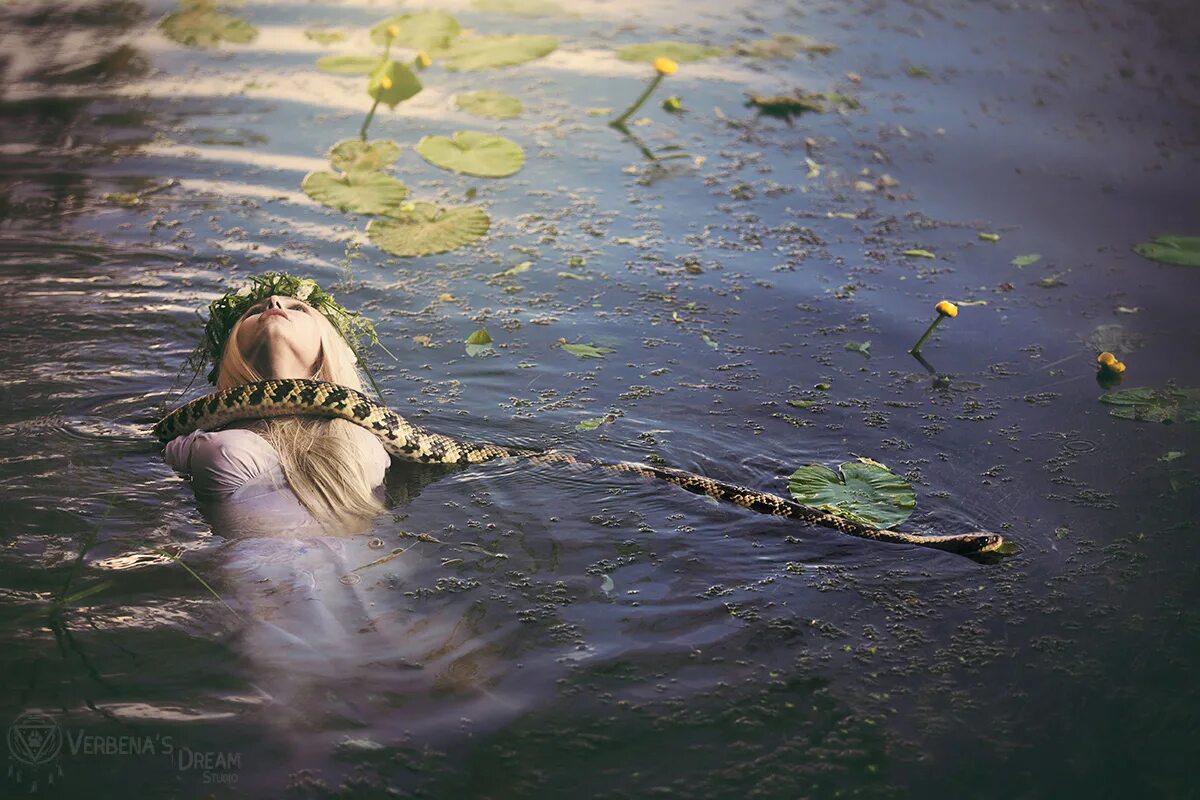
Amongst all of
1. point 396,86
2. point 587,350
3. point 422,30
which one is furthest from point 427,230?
point 422,30

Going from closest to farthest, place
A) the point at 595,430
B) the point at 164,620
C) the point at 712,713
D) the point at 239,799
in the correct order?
the point at 239,799 < the point at 712,713 < the point at 164,620 < the point at 595,430

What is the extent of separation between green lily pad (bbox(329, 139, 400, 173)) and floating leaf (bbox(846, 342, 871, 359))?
2.96m

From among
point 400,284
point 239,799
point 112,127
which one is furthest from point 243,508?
point 112,127

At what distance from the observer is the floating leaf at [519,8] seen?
9.20 metres

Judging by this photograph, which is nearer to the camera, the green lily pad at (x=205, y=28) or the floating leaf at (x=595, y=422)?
the floating leaf at (x=595, y=422)

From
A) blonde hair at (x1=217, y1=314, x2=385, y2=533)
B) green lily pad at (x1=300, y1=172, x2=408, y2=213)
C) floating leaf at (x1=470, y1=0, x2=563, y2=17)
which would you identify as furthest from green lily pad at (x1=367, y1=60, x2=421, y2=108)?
blonde hair at (x1=217, y1=314, x2=385, y2=533)

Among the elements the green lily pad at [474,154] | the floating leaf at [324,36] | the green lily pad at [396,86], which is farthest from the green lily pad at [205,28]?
the green lily pad at [474,154]

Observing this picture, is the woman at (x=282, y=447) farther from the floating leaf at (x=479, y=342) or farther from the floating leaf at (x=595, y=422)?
the floating leaf at (x=479, y=342)

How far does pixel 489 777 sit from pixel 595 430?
1855 millimetres

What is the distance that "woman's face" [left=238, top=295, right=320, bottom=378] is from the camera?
3.77 meters

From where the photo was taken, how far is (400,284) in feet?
19.0

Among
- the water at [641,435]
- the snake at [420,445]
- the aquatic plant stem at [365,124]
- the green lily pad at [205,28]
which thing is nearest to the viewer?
the water at [641,435]

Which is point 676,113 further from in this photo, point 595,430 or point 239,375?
point 239,375

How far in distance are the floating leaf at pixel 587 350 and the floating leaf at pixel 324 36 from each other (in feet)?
14.9
